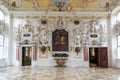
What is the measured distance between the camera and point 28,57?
18.0 meters

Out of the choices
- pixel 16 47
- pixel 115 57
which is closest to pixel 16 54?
pixel 16 47

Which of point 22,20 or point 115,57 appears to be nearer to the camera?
point 115,57

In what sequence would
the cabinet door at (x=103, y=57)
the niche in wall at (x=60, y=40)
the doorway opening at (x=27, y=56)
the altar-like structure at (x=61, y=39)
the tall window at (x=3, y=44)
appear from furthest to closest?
the doorway opening at (x=27, y=56) < the niche in wall at (x=60, y=40) < the altar-like structure at (x=61, y=39) < the cabinet door at (x=103, y=57) < the tall window at (x=3, y=44)

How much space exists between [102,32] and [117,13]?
2198 mm

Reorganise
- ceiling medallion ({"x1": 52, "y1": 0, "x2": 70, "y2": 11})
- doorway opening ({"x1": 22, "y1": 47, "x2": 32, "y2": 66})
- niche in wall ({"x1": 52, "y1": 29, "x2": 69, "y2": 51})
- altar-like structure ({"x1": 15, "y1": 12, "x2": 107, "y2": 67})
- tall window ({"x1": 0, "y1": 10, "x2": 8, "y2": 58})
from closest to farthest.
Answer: tall window ({"x1": 0, "y1": 10, "x2": 8, "y2": 58})
altar-like structure ({"x1": 15, "y1": 12, "x2": 107, "y2": 67})
niche in wall ({"x1": 52, "y1": 29, "x2": 69, "y2": 51})
ceiling medallion ({"x1": 52, "y1": 0, "x2": 70, "y2": 11})
doorway opening ({"x1": 22, "y1": 47, "x2": 32, "y2": 66})

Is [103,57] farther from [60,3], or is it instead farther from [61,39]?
[60,3]

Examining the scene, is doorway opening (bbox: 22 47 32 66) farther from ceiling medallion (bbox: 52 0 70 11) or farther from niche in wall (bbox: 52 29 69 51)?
ceiling medallion (bbox: 52 0 70 11)

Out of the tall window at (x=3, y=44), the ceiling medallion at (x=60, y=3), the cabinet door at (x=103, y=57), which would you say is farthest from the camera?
the ceiling medallion at (x=60, y=3)

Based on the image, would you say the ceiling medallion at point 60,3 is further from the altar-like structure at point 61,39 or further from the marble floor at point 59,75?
the marble floor at point 59,75

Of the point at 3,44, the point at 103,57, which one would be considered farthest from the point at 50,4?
the point at 103,57

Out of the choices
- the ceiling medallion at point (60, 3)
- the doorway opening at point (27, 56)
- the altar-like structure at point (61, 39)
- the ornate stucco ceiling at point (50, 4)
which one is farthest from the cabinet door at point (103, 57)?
the doorway opening at point (27, 56)

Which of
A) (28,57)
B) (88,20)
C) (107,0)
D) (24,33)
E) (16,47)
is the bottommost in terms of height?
(28,57)

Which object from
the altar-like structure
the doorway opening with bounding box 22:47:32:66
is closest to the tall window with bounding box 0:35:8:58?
the altar-like structure

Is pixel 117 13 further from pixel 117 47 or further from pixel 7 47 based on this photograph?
pixel 7 47
